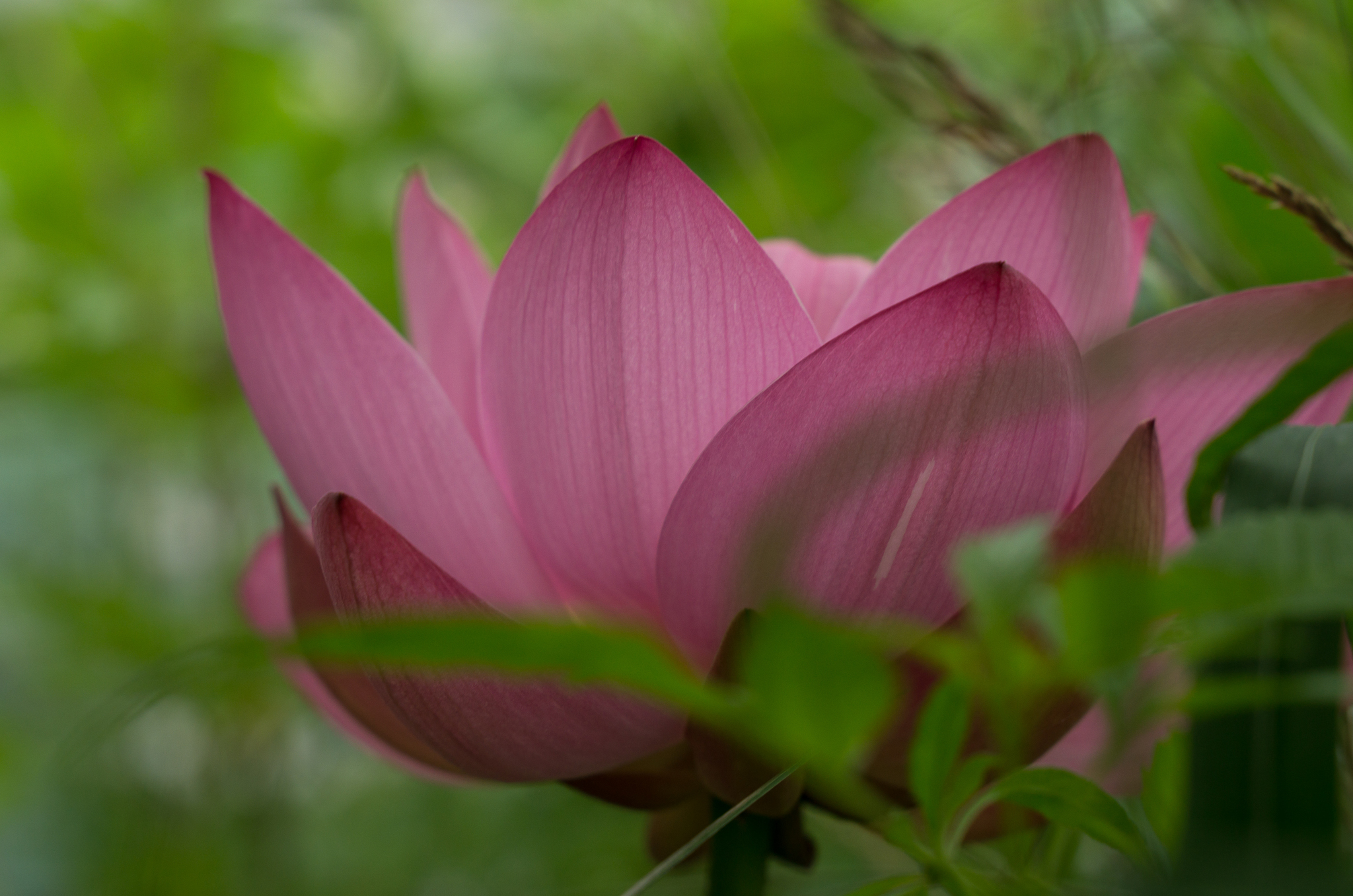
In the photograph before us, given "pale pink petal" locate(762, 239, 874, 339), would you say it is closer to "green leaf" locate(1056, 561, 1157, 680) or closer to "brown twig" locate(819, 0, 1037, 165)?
"brown twig" locate(819, 0, 1037, 165)

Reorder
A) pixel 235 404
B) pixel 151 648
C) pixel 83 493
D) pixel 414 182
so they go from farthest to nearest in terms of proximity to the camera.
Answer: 1. pixel 83 493
2. pixel 235 404
3. pixel 151 648
4. pixel 414 182

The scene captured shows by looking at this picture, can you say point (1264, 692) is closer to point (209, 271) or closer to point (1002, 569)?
point (1002, 569)

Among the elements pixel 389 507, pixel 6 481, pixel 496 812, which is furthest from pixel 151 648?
pixel 389 507

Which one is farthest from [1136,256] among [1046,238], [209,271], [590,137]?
[209,271]

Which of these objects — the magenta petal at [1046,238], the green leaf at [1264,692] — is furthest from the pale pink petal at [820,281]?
the green leaf at [1264,692]

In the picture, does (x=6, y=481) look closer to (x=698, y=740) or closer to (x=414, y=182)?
(x=414, y=182)

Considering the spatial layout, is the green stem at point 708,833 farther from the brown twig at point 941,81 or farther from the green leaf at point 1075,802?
the brown twig at point 941,81
